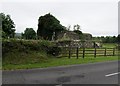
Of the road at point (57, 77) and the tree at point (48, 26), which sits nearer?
the road at point (57, 77)

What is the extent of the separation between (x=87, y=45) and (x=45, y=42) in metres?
29.3

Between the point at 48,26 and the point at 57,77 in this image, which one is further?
the point at 48,26

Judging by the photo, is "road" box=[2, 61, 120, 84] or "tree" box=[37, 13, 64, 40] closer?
"road" box=[2, 61, 120, 84]

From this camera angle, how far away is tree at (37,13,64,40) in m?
70.3

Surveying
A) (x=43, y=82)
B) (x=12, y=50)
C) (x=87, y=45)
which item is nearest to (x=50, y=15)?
(x=87, y=45)

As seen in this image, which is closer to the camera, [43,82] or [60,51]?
[43,82]

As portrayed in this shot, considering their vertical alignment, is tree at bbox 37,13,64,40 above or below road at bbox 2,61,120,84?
above

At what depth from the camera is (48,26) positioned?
233 feet

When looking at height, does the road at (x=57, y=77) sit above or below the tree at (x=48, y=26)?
below

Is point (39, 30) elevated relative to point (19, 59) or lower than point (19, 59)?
elevated

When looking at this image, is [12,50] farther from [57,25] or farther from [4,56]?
[57,25]

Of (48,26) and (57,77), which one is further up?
(48,26)

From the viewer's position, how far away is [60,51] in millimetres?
24906

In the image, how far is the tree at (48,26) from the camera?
7031cm
